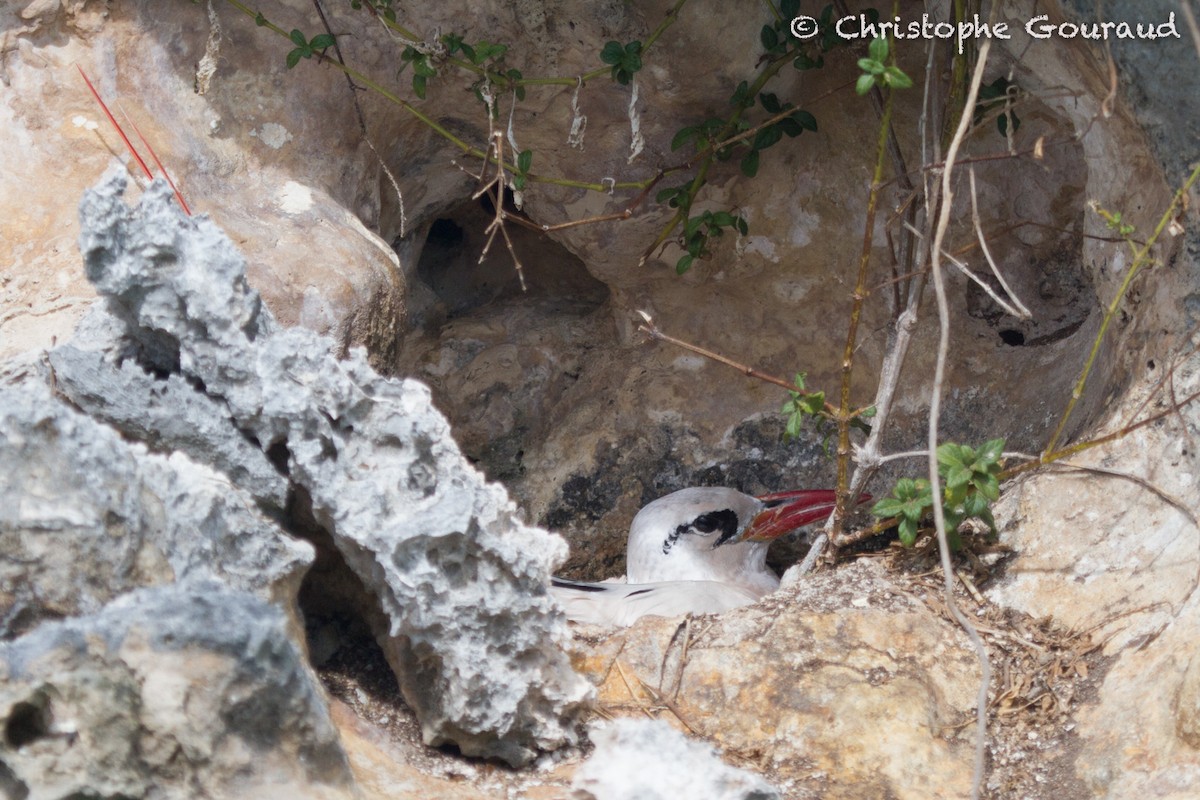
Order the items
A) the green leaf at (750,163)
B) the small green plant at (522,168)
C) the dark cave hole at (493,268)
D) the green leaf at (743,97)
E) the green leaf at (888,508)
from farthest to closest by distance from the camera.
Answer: the dark cave hole at (493,268) → the green leaf at (750,163) → the green leaf at (743,97) → the small green plant at (522,168) → the green leaf at (888,508)

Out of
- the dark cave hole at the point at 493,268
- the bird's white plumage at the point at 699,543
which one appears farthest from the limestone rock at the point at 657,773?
the dark cave hole at the point at 493,268

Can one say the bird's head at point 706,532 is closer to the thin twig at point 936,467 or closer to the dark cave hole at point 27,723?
the thin twig at point 936,467

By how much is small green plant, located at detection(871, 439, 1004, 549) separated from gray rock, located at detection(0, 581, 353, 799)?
4.45ft

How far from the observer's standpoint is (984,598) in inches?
90.8

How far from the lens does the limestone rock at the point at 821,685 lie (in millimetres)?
1912

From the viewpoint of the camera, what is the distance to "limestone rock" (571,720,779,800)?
1517mm

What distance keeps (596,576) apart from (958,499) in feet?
5.64

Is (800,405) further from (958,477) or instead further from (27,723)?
(27,723)

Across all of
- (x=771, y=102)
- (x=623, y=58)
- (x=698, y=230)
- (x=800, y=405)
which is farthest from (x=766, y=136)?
(x=800, y=405)

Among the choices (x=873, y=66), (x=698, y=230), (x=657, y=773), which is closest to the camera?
(x=657, y=773)

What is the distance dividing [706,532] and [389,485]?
1.85 meters

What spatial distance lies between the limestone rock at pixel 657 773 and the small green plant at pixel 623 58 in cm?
163

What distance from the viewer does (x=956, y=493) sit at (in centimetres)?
221

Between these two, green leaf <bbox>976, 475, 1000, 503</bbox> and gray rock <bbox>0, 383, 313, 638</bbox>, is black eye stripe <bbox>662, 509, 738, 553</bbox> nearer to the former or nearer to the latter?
green leaf <bbox>976, 475, 1000, 503</bbox>
